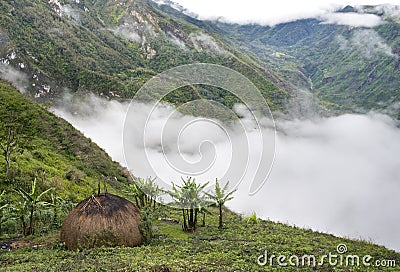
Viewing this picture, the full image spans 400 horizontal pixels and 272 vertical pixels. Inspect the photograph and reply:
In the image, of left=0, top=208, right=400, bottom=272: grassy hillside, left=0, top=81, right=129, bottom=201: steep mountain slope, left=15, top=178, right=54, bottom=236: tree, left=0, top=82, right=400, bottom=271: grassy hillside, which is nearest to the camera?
left=0, top=208, right=400, bottom=272: grassy hillside

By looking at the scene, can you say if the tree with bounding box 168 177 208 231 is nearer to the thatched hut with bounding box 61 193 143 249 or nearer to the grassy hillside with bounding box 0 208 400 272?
the grassy hillside with bounding box 0 208 400 272

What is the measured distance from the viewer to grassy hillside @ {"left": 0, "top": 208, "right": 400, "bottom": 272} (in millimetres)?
16391

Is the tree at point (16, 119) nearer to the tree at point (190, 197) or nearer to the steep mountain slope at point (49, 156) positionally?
the steep mountain slope at point (49, 156)

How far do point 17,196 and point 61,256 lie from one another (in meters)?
14.2

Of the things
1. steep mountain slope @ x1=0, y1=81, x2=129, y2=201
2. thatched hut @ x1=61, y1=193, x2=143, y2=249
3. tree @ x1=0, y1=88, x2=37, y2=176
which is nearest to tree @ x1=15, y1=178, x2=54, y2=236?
thatched hut @ x1=61, y1=193, x2=143, y2=249

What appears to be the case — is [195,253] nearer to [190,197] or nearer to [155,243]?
[155,243]

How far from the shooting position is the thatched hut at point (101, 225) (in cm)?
2034

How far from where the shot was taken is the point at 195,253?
64.5 ft

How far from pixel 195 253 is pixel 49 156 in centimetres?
3445

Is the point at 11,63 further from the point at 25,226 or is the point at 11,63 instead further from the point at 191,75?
the point at 25,226

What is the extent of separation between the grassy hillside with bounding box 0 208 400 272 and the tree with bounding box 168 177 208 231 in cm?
89

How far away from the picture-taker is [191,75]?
46.7 meters

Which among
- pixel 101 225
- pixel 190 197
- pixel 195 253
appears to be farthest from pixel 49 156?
pixel 195 253

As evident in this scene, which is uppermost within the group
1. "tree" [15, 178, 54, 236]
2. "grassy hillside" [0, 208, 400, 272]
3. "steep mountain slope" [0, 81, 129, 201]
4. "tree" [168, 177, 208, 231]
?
"steep mountain slope" [0, 81, 129, 201]
